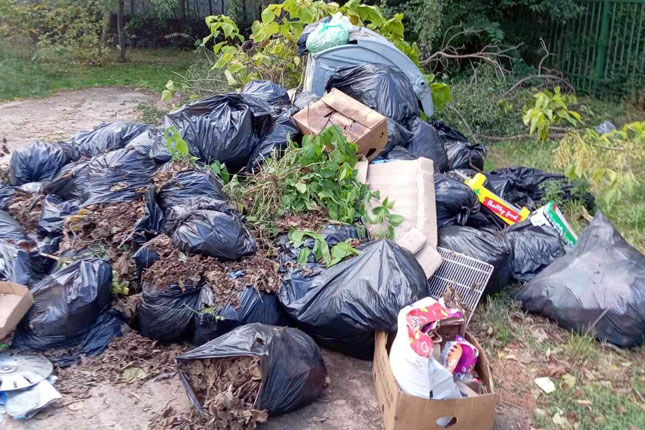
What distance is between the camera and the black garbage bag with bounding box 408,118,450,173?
4.45m

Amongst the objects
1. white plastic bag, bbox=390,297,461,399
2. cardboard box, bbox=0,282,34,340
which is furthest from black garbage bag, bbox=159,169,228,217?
white plastic bag, bbox=390,297,461,399

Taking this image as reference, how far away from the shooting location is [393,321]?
2648 mm

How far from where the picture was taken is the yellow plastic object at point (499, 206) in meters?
3.90

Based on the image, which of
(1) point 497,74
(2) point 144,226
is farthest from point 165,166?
(1) point 497,74

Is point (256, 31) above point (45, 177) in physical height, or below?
above

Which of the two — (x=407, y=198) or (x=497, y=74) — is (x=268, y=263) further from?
(x=497, y=74)

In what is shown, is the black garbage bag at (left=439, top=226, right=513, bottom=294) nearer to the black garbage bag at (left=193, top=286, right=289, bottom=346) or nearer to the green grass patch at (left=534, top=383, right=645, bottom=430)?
the green grass patch at (left=534, top=383, right=645, bottom=430)

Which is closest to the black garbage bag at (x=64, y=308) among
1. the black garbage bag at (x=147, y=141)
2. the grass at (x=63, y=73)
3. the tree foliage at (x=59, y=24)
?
the black garbage bag at (x=147, y=141)

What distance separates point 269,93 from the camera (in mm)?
4469

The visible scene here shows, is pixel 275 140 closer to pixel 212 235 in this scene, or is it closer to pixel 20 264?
pixel 212 235

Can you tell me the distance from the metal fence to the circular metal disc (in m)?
8.26

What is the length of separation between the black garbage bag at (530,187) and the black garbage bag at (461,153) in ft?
0.84

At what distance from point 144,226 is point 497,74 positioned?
5.07 m

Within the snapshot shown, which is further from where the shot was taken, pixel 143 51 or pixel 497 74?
→ pixel 143 51
